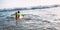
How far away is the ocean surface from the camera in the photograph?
43.7 inches

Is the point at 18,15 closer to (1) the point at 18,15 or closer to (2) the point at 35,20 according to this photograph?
(1) the point at 18,15

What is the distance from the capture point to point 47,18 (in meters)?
1.18

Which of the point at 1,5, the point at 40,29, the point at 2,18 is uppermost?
the point at 1,5

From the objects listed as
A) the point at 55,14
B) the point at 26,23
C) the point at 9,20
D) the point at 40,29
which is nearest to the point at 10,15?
the point at 9,20

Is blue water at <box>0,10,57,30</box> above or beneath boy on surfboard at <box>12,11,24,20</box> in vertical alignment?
beneath

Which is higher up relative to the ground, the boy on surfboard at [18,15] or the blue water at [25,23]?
the boy on surfboard at [18,15]

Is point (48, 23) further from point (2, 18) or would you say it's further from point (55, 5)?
point (2, 18)

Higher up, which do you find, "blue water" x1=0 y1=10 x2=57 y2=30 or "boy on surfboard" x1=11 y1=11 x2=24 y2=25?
"boy on surfboard" x1=11 y1=11 x2=24 y2=25

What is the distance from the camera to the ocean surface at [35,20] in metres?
1.11

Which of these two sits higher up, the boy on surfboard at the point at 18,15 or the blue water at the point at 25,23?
the boy on surfboard at the point at 18,15

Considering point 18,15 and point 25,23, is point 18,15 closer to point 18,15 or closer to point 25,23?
point 18,15

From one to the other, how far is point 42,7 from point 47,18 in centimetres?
13

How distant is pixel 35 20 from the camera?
116cm

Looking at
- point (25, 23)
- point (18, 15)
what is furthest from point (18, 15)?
point (25, 23)
